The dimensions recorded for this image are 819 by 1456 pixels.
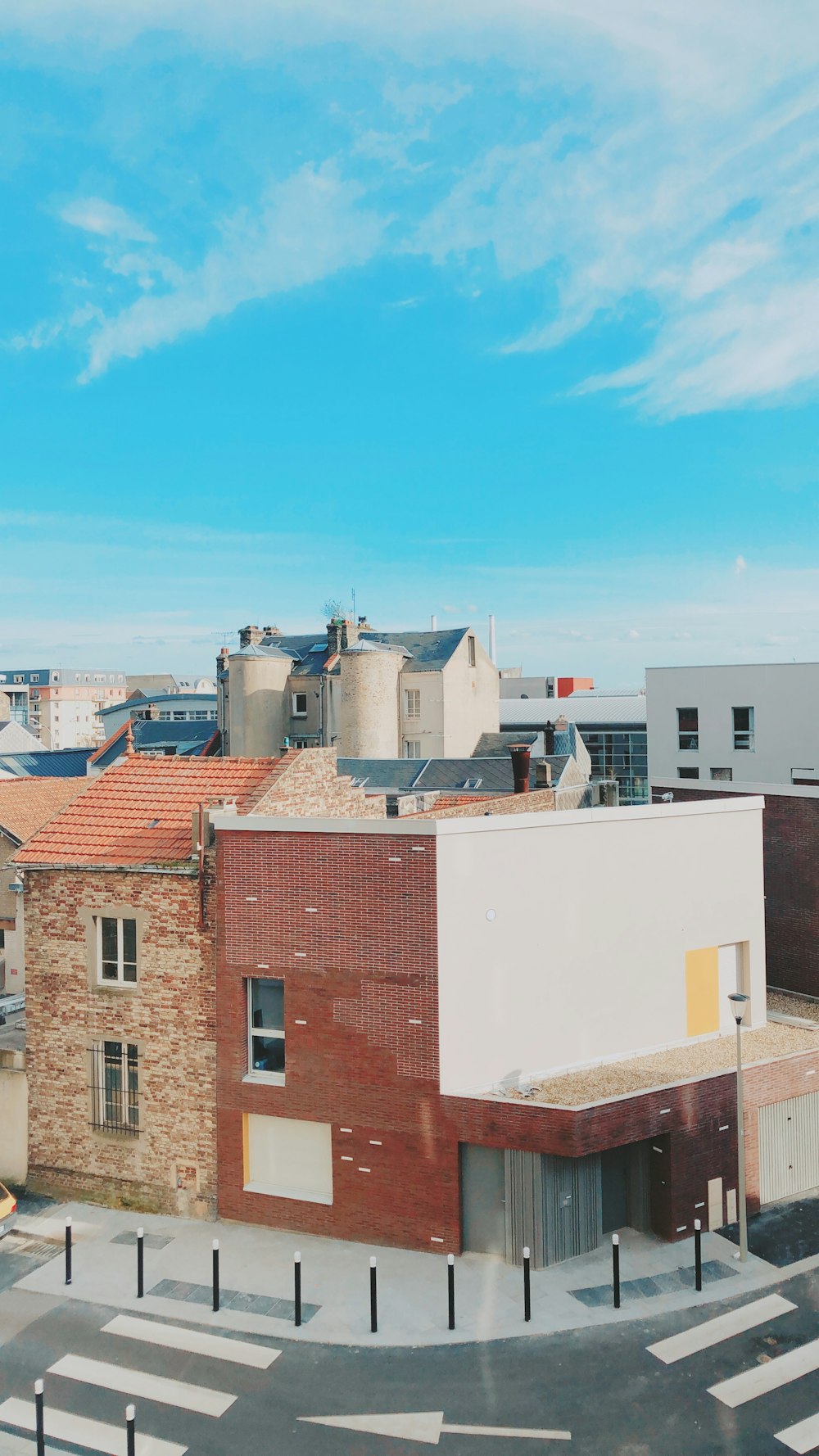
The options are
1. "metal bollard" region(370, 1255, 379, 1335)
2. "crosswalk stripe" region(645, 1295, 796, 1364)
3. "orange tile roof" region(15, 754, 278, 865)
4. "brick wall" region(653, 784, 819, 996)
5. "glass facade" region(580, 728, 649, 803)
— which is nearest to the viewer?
"crosswalk stripe" region(645, 1295, 796, 1364)

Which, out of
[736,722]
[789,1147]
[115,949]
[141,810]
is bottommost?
[789,1147]

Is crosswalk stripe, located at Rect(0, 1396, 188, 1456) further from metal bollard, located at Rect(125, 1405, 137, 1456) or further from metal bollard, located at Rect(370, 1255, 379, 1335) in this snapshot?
metal bollard, located at Rect(370, 1255, 379, 1335)

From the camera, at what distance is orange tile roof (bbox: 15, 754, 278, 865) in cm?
1664

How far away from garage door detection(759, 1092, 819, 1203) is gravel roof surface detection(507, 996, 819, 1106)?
817mm

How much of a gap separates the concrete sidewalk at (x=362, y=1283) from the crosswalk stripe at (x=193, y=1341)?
0.21 meters

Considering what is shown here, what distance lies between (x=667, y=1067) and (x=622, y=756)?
180 feet

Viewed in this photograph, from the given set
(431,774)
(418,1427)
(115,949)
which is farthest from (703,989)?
(431,774)

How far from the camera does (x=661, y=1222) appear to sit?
14227mm

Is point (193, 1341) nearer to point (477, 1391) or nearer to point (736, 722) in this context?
point (477, 1391)

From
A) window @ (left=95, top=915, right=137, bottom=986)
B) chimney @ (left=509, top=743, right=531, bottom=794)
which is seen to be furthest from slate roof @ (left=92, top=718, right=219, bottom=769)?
window @ (left=95, top=915, right=137, bottom=986)

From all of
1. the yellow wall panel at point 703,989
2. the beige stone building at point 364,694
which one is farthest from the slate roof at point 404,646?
→ the yellow wall panel at point 703,989

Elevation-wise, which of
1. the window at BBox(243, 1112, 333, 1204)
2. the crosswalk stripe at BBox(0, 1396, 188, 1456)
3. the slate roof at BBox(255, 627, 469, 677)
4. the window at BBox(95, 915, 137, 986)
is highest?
the slate roof at BBox(255, 627, 469, 677)

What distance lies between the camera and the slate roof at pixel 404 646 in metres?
57.0

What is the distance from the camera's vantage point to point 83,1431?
10.7m
